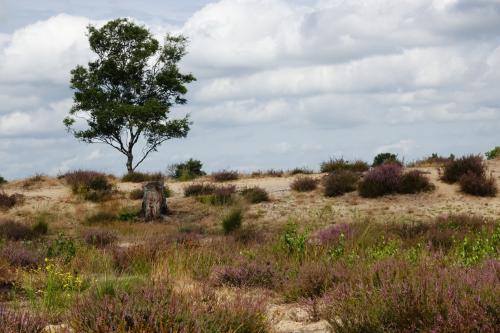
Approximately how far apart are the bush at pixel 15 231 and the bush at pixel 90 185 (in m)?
6.14

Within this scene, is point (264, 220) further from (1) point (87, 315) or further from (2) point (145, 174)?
Answer: (1) point (87, 315)

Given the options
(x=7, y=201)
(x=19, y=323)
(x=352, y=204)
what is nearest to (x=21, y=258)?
(x=19, y=323)

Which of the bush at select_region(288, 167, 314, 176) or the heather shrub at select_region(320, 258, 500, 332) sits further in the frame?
the bush at select_region(288, 167, 314, 176)

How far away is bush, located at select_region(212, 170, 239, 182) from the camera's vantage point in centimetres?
2755

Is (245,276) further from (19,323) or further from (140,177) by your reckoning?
(140,177)

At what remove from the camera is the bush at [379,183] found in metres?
20.6

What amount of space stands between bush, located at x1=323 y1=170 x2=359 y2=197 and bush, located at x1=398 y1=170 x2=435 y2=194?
1.64m

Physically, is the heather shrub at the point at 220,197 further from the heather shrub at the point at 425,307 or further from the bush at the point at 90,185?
the heather shrub at the point at 425,307

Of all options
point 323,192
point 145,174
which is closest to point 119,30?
point 145,174

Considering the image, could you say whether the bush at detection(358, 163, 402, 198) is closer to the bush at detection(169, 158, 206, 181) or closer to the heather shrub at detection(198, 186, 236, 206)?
the heather shrub at detection(198, 186, 236, 206)

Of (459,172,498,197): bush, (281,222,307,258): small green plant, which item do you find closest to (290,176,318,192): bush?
(459,172,498,197): bush

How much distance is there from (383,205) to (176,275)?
12.5 metres

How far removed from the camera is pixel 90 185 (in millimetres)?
25750

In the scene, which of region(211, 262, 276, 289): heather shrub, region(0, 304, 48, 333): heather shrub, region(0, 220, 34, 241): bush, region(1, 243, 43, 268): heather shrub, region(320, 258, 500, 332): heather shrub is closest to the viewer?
region(320, 258, 500, 332): heather shrub
